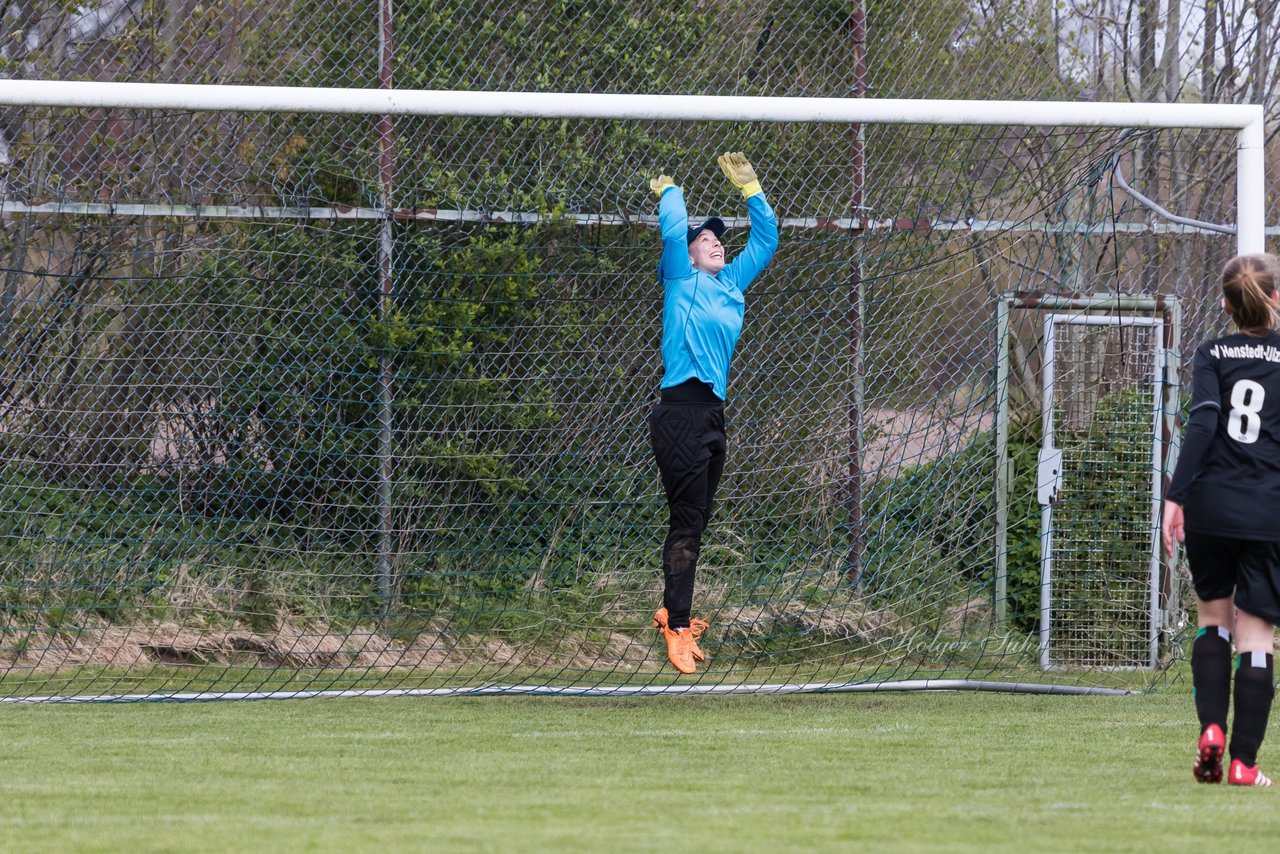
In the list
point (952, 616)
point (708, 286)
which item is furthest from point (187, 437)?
point (952, 616)

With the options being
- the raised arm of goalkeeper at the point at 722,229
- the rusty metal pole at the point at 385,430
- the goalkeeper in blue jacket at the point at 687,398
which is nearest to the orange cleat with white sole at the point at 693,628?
the goalkeeper in blue jacket at the point at 687,398

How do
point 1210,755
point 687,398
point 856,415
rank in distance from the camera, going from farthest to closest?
point 856,415, point 687,398, point 1210,755

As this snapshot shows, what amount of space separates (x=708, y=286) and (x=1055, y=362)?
2.67 meters

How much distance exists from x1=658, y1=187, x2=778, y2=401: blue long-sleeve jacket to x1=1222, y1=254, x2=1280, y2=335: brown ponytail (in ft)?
7.47

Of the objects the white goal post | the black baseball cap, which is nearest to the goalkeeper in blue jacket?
the black baseball cap

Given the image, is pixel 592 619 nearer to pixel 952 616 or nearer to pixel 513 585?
pixel 513 585

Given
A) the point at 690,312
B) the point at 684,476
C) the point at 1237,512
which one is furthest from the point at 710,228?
the point at 1237,512

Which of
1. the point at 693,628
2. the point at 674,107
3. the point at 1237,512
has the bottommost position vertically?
the point at 693,628

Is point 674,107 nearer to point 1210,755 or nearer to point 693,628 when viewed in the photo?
point 693,628

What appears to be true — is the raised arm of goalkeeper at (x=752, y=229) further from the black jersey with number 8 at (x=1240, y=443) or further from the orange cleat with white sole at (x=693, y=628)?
the black jersey with number 8 at (x=1240, y=443)

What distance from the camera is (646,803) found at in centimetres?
395

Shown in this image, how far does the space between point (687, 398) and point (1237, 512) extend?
2.47m

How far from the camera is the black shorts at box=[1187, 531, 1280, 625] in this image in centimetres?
429

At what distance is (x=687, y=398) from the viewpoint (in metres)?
6.14
